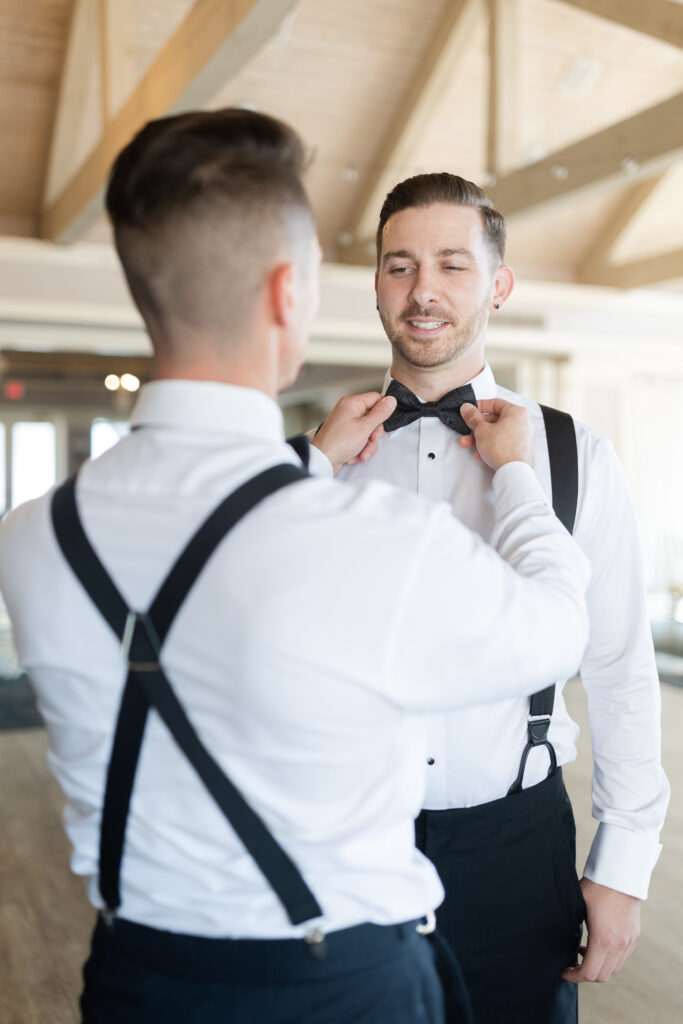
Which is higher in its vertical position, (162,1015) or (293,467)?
(293,467)

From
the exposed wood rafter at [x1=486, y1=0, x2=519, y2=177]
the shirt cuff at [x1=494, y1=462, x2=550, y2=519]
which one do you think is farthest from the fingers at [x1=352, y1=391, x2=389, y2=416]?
the exposed wood rafter at [x1=486, y1=0, x2=519, y2=177]

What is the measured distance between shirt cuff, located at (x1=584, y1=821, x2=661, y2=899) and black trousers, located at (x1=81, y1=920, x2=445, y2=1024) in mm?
641

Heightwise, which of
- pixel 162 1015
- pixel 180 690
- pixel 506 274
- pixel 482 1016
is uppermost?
pixel 506 274

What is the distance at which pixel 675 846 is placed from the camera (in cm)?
382

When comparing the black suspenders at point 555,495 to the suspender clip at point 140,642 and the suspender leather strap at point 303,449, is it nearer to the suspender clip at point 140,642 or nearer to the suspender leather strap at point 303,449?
the suspender leather strap at point 303,449

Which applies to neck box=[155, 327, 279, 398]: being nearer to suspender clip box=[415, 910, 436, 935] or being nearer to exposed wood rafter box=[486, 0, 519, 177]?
suspender clip box=[415, 910, 436, 935]

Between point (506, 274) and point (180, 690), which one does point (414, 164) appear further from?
point (180, 690)

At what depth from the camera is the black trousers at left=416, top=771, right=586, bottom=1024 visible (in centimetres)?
144

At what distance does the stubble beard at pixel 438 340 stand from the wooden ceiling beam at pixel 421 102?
603 cm

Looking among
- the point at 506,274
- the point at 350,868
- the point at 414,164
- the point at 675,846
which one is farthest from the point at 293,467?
the point at 414,164

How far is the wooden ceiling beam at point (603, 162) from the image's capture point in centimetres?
468

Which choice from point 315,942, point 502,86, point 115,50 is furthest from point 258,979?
point 502,86

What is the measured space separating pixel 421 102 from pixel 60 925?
20.0ft

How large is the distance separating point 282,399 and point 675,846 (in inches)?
317
